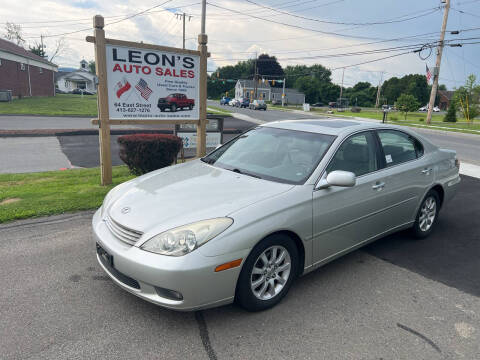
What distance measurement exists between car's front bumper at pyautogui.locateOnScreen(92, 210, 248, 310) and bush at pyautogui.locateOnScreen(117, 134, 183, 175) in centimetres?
477

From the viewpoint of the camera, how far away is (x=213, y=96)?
115000 millimetres

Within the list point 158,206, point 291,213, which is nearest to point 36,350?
point 158,206

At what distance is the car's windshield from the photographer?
11.9 feet

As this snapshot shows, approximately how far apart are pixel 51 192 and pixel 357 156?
529 cm

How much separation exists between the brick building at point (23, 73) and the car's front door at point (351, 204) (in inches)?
1586

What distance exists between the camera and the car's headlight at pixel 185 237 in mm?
2713

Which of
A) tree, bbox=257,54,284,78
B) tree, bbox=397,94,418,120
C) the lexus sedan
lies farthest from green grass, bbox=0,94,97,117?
tree, bbox=257,54,284,78

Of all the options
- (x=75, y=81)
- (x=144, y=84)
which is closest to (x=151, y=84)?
(x=144, y=84)

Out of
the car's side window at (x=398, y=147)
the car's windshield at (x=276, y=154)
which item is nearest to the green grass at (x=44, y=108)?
the car's windshield at (x=276, y=154)

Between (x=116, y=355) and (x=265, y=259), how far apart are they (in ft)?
4.26

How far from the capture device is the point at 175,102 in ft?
25.4

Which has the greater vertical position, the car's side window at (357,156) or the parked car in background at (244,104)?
the car's side window at (357,156)

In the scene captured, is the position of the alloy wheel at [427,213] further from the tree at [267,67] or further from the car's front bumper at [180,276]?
the tree at [267,67]

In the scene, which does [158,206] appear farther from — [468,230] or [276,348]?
[468,230]
